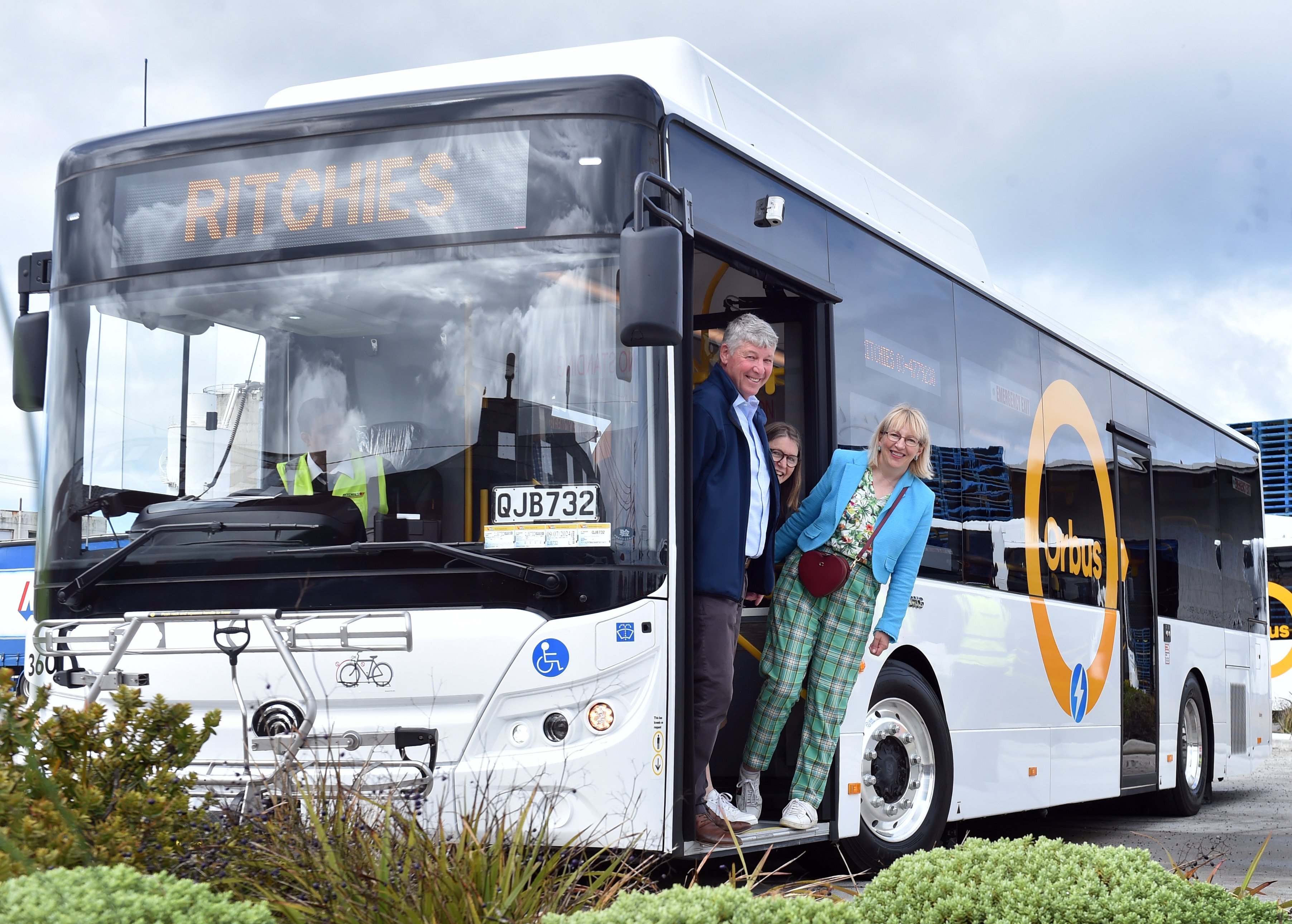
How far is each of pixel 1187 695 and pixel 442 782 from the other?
8.63 metres

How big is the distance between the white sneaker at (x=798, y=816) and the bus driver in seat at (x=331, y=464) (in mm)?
2369

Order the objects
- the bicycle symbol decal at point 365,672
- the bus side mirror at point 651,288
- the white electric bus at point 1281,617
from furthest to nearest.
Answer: the white electric bus at point 1281,617, the bicycle symbol decal at point 365,672, the bus side mirror at point 651,288

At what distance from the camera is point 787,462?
22.8 ft

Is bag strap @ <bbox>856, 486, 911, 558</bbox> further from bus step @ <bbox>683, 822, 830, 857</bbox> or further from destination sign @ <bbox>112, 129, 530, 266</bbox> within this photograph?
destination sign @ <bbox>112, 129, 530, 266</bbox>

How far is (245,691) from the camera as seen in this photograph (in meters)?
5.44

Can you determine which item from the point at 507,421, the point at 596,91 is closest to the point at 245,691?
the point at 507,421

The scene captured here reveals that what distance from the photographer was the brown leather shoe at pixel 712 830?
5.83 m

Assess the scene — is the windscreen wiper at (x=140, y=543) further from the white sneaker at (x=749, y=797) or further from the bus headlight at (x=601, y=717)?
the white sneaker at (x=749, y=797)

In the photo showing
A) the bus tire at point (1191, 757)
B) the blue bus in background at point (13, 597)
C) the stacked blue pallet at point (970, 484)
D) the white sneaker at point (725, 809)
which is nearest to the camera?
the white sneaker at point (725, 809)

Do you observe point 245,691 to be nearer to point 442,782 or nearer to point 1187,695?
point 442,782

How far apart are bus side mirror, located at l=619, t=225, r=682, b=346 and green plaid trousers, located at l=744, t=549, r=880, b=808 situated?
6.59 ft

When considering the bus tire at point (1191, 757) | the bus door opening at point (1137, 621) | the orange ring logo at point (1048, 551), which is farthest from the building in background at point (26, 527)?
the bus tire at point (1191, 757)

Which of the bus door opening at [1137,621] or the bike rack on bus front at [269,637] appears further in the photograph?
the bus door opening at [1137,621]

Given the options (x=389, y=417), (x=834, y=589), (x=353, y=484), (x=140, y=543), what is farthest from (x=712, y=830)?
(x=140, y=543)
